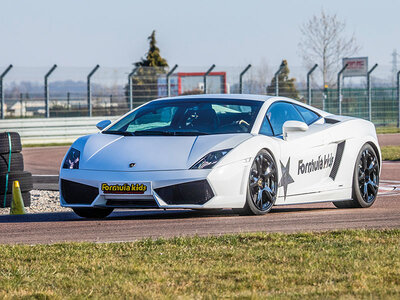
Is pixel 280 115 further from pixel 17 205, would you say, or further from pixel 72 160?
pixel 17 205

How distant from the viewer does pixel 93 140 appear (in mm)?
9469

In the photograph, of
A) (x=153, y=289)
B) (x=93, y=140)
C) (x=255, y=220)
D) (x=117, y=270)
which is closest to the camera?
(x=153, y=289)

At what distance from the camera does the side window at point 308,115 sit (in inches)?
412

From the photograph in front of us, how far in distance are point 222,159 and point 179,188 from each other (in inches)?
19.1

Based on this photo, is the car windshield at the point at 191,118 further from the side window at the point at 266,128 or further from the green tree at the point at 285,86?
the green tree at the point at 285,86

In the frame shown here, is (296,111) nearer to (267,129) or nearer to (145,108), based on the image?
(267,129)

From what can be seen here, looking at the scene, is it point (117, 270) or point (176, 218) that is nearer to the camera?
point (117, 270)

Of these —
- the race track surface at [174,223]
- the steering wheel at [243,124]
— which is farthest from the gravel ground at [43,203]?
the steering wheel at [243,124]

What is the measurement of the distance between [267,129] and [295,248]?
3019mm

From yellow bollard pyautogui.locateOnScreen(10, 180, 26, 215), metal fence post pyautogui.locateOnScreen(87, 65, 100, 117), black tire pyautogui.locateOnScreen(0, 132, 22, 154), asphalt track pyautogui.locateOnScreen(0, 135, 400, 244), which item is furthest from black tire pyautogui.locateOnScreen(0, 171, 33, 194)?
metal fence post pyautogui.locateOnScreen(87, 65, 100, 117)

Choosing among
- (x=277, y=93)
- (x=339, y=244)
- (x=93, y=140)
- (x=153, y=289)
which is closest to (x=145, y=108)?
(x=93, y=140)

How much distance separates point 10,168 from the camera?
11.0 m

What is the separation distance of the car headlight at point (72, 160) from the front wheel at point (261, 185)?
168 centimetres

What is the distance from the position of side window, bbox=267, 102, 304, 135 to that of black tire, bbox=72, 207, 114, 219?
1.93 metres
